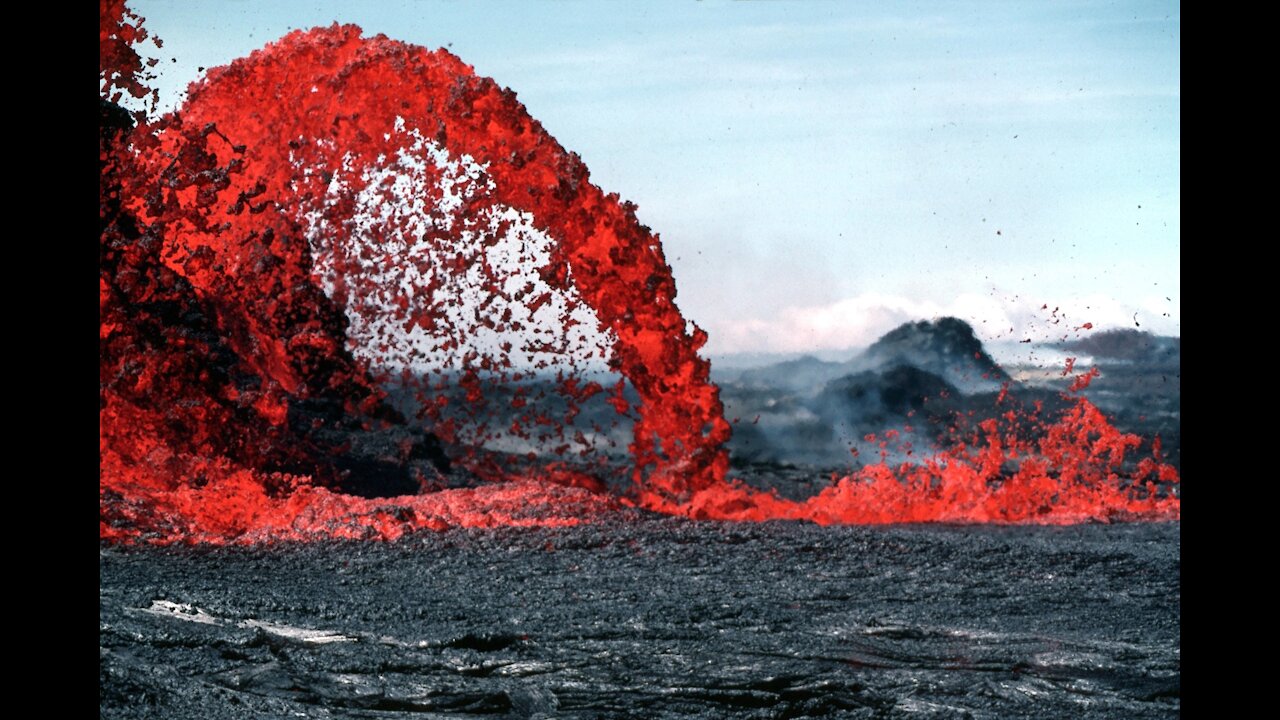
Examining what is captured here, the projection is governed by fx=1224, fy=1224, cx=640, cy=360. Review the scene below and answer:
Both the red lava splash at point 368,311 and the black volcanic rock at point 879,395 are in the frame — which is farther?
the black volcanic rock at point 879,395

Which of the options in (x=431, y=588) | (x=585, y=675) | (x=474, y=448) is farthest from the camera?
(x=474, y=448)

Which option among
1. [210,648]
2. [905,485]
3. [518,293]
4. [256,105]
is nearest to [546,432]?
[518,293]

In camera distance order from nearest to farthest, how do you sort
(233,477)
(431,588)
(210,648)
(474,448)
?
(210,648) → (431,588) → (233,477) → (474,448)

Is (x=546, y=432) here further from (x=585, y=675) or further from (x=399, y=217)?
(x=585, y=675)

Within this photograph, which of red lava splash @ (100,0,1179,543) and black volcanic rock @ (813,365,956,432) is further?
black volcanic rock @ (813,365,956,432)

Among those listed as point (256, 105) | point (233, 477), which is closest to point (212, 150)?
point (256, 105)

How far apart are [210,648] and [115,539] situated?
3.09 m

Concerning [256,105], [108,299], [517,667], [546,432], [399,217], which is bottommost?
[517,667]

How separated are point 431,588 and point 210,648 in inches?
60.9

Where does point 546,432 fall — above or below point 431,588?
above

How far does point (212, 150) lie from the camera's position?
1045 cm

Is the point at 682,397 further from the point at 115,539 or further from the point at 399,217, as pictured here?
the point at 115,539

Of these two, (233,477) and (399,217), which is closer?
(233,477)

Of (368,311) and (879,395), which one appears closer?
(368,311)
